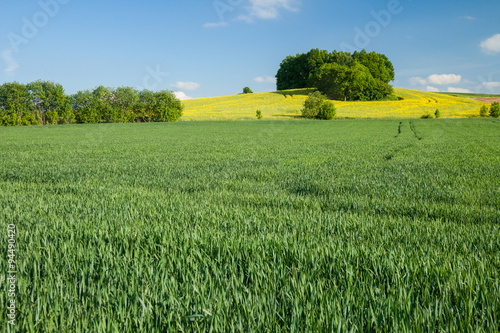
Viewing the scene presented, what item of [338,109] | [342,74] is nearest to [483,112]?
[338,109]

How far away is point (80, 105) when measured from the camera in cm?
6544

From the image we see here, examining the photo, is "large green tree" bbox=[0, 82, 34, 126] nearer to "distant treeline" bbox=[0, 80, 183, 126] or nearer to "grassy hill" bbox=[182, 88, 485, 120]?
"distant treeline" bbox=[0, 80, 183, 126]

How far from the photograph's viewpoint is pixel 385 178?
27.0 ft

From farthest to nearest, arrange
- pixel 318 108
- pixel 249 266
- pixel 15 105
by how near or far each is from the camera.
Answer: pixel 318 108
pixel 15 105
pixel 249 266

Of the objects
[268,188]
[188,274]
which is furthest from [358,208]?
[188,274]

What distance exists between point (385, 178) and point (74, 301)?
778 cm

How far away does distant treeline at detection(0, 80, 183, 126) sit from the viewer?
60312 mm

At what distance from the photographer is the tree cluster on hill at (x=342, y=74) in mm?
95000

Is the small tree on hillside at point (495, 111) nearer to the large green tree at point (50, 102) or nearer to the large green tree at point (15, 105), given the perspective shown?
the large green tree at point (50, 102)

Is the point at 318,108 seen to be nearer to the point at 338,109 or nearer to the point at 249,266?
the point at 338,109

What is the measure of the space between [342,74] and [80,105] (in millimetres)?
71732

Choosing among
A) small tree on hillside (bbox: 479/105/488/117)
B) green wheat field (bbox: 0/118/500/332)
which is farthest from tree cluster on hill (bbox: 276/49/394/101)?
green wheat field (bbox: 0/118/500/332)

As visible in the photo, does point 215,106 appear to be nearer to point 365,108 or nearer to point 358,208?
point 365,108

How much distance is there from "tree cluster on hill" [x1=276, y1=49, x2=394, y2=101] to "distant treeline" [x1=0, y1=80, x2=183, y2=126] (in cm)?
5335
